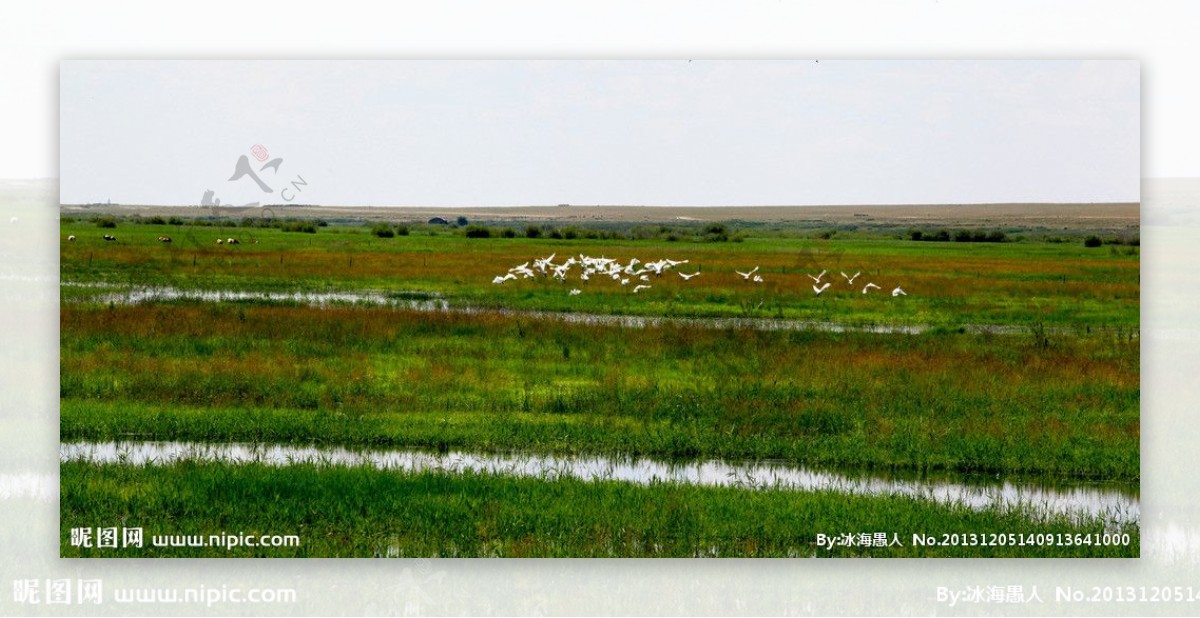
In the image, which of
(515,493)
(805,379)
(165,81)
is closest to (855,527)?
(515,493)

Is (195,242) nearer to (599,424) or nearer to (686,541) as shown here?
(599,424)

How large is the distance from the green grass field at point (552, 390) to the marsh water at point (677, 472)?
0.35 metres

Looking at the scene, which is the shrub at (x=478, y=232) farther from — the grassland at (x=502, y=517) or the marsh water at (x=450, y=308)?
the grassland at (x=502, y=517)

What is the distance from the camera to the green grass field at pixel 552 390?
41.8ft

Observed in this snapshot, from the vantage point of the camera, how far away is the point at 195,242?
20.5 meters

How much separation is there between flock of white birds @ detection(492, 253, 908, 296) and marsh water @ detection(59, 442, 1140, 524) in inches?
389

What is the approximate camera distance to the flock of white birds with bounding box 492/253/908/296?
1021 inches

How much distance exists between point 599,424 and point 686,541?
4.48 meters

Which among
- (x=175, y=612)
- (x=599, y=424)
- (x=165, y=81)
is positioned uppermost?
(x=165, y=81)

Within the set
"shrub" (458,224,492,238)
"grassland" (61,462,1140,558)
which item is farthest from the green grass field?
"shrub" (458,224,492,238)

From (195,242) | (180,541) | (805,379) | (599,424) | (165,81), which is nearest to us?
(180,541)

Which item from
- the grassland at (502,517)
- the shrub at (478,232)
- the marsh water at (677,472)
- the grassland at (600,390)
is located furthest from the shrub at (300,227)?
the grassland at (502,517)

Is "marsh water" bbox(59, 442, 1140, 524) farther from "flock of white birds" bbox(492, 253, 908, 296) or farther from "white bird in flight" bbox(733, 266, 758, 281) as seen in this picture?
"white bird in flight" bbox(733, 266, 758, 281)

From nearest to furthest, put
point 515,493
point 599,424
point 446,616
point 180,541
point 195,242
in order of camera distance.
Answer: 1. point 446,616
2. point 180,541
3. point 515,493
4. point 599,424
5. point 195,242
